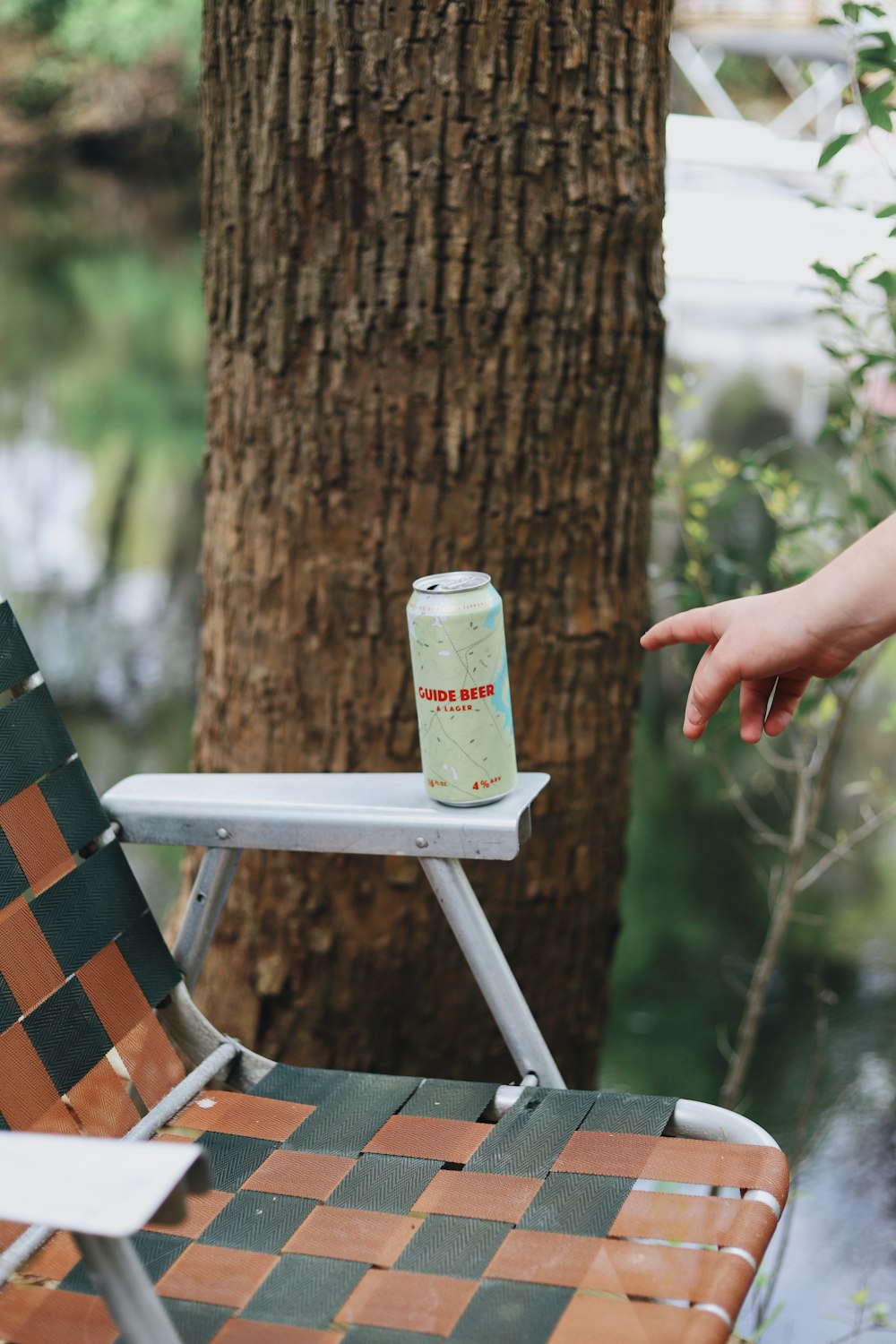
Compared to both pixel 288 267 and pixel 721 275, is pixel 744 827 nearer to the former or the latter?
pixel 288 267

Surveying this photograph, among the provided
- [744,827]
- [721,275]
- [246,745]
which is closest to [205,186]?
[246,745]

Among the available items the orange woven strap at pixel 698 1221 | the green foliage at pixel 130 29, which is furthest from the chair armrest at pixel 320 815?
the green foliage at pixel 130 29

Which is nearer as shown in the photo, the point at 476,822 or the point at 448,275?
the point at 476,822

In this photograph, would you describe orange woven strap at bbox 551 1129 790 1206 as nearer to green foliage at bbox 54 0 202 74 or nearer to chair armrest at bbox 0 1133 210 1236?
Result: chair armrest at bbox 0 1133 210 1236

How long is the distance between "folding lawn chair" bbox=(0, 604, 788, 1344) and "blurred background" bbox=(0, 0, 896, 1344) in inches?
32.2

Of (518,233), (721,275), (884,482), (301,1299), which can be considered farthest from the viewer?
(721,275)

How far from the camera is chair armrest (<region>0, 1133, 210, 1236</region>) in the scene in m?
0.78

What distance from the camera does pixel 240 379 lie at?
1.83 meters

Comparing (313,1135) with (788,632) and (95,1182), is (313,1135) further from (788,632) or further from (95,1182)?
(788,632)

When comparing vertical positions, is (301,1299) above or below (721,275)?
above

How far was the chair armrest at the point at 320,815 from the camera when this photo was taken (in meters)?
1.33

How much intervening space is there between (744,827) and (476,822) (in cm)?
302

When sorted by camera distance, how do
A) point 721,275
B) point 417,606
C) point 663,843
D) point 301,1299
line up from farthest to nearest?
point 721,275
point 663,843
point 417,606
point 301,1299

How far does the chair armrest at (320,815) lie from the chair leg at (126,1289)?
54 centimetres
